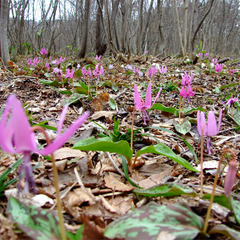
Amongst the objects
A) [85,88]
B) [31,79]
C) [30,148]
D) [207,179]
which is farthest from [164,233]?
[31,79]

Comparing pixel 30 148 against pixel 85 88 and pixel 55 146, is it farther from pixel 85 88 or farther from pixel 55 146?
pixel 85 88

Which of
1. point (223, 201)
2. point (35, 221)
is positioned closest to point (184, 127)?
point (223, 201)

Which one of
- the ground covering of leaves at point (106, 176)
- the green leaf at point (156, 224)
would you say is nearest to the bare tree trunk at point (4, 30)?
the ground covering of leaves at point (106, 176)

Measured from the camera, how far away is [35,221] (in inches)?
27.0

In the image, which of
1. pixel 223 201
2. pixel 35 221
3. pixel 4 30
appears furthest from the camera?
pixel 4 30

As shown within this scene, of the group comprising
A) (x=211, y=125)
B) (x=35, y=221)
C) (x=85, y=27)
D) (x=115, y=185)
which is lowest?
(x=115, y=185)

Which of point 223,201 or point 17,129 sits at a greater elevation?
point 17,129

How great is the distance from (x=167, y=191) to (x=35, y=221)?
56cm

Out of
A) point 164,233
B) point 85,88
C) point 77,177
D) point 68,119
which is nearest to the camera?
point 164,233

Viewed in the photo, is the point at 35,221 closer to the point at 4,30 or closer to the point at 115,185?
the point at 115,185

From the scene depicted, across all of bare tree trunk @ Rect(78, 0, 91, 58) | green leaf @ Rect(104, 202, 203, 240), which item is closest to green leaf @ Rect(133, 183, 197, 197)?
green leaf @ Rect(104, 202, 203, 240)

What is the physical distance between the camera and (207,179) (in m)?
1.30

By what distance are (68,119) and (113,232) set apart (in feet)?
5.48

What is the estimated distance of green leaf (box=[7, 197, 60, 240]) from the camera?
0.63 metres
